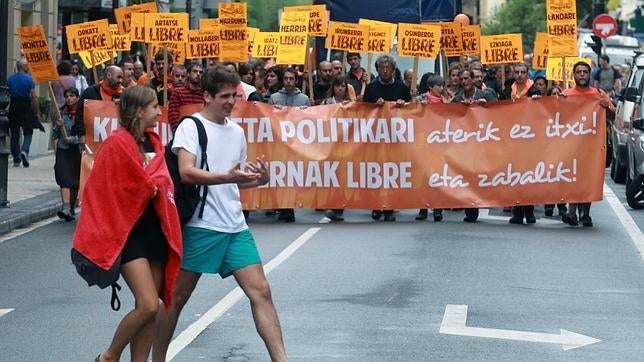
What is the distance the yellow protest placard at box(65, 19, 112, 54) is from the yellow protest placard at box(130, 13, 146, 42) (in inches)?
12.9

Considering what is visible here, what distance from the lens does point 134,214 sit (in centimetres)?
837

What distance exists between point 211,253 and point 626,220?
40.6 feet

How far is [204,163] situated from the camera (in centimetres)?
895

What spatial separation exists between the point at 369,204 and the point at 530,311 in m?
7.66

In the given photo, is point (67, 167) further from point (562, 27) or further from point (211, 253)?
point (211, 253)

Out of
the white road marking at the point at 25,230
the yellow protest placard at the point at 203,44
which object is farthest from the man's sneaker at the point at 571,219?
the white road marking at the point at 25,230

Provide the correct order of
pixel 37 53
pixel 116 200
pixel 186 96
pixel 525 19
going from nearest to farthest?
pixel 116 200, pixel 186 96, pixel 37 53, pixel 525 19

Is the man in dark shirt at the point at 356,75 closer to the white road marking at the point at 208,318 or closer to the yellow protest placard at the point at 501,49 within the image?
the yellow protest placard at the point at 501,49

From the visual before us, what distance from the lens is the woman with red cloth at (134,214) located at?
8344 mm

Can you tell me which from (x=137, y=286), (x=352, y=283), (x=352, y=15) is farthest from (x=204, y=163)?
(x=352, y=15)

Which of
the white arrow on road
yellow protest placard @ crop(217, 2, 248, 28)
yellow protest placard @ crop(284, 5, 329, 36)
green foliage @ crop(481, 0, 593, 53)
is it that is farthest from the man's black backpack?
green foliage @ crop(481, 0, 593, 53)

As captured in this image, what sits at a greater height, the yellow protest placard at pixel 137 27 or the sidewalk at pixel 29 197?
the yellow protest placard at pixel 137 27

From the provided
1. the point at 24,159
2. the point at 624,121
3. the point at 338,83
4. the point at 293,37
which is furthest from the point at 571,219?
the point at 24,159

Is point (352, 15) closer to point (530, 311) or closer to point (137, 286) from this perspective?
point (530, 311)
